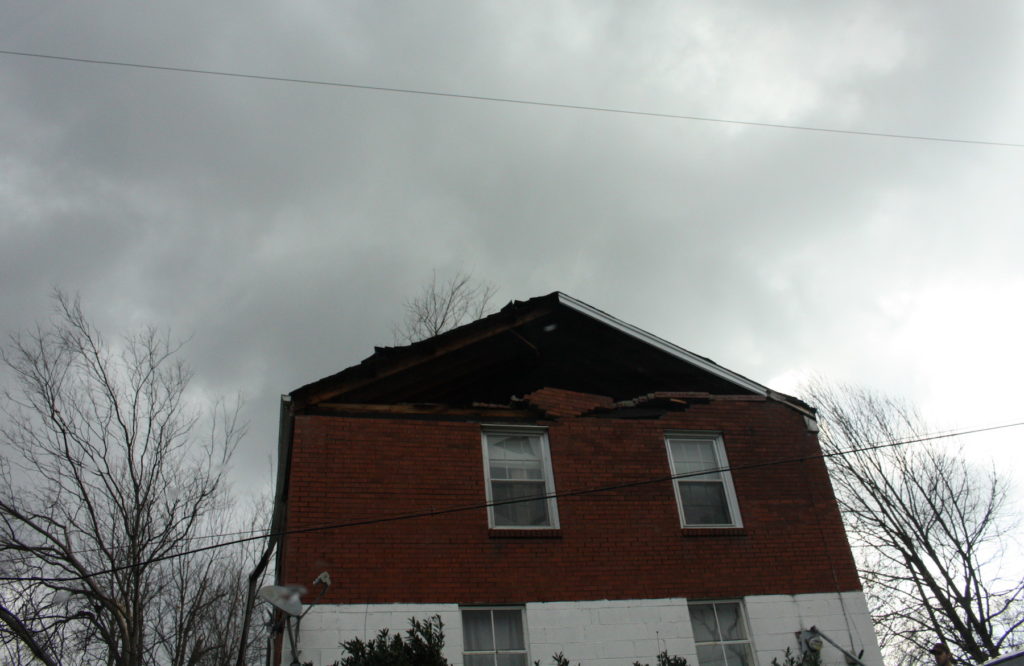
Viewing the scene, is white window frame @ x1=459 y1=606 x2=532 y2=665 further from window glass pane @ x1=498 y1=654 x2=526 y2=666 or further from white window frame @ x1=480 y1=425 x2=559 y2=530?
white window frame @ x1=480 y1=425 x2=559 y2=530

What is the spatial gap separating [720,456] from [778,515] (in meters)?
1.22

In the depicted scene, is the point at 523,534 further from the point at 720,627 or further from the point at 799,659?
the point at 799,659

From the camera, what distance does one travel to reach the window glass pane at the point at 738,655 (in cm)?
1002

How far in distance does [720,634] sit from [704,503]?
1.94 metres

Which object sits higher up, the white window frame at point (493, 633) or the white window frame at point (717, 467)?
the white window frame at point (717, 467)

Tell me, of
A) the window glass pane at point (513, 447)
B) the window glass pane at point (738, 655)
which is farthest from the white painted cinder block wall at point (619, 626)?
the window glass pane at point (513, 447)

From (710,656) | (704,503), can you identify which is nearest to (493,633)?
(710,656)

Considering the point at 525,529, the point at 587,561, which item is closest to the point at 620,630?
the point at 587,561

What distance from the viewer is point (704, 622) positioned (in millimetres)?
10266

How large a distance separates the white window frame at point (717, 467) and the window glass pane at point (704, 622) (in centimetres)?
110

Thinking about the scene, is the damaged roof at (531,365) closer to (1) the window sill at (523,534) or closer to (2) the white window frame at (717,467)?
(2) the white window frame at (717,467)

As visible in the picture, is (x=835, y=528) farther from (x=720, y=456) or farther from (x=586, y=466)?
Result: (x=586, y=466)

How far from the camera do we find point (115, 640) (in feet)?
49.4

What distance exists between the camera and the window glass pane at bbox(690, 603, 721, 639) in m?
10.1
